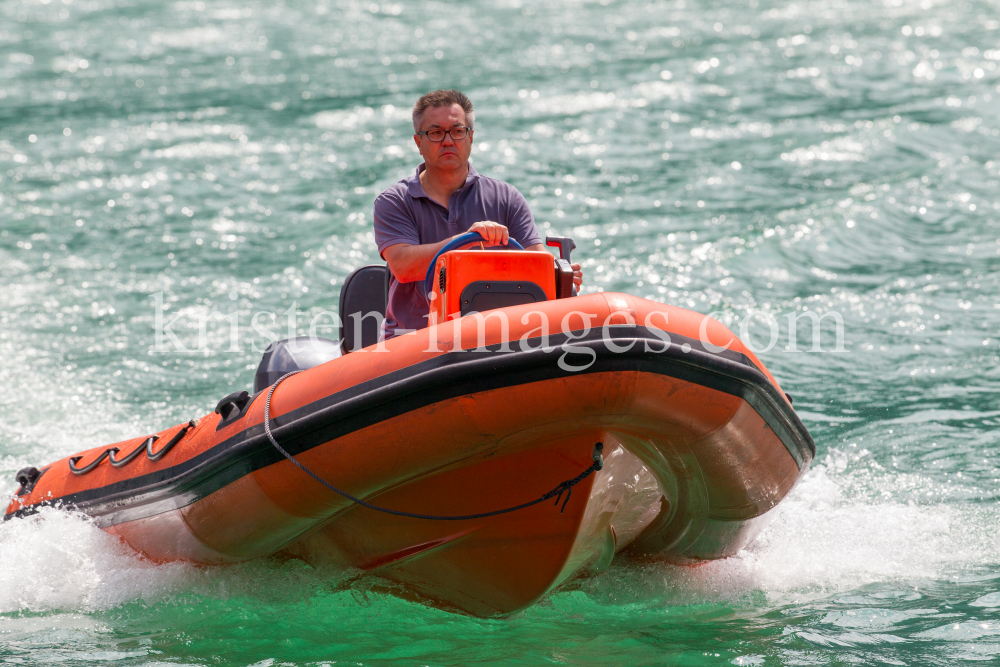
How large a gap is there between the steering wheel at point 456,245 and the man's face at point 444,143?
38cm

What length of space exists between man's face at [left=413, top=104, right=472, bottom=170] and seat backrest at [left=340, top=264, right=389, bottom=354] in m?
0.59

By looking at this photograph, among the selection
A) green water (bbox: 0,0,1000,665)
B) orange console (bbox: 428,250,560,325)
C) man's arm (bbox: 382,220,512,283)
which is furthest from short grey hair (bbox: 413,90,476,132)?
green water (bbox: 0,0,1000,665)

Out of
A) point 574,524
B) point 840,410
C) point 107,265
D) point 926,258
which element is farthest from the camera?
point 107,265

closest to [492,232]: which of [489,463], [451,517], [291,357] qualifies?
[489,463]

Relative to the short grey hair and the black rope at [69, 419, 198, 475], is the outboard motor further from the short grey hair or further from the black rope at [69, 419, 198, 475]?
the short grey hair

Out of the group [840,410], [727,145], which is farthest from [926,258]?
[727,145]

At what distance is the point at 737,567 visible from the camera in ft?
10.8

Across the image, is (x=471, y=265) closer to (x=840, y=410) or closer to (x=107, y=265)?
(x=840, y=410)

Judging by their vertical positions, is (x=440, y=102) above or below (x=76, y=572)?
above

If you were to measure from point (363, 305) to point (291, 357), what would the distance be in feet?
1.09

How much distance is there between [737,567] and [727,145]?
6.19m

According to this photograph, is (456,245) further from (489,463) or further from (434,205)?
(489,463)

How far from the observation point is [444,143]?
3.32 metres

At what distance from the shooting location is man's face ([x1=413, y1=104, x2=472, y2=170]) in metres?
3.29
